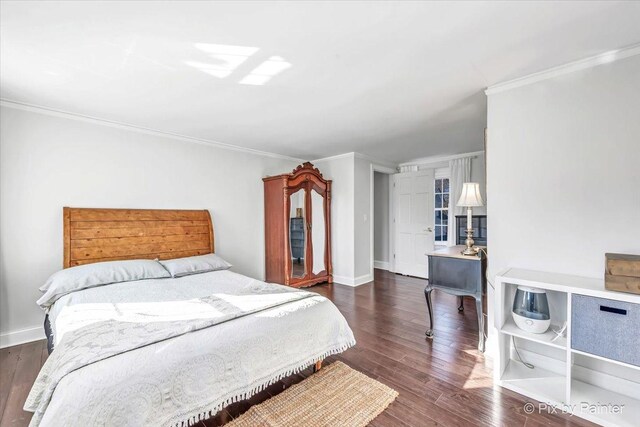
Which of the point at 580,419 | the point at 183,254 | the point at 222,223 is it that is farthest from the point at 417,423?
the point at 222,223

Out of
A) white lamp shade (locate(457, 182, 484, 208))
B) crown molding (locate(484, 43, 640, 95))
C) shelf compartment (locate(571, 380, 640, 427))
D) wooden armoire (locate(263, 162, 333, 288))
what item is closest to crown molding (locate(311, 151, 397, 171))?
wooden armoire (locate(263, 162, 333, 288))

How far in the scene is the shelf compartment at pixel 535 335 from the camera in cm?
173

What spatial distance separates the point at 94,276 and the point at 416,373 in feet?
9.64

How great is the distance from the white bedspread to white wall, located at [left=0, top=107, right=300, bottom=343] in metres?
0.80

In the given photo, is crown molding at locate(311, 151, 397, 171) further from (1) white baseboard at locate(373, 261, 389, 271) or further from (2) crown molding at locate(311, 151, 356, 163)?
(1) white baseboard at locate(373, 261, 389, 271)

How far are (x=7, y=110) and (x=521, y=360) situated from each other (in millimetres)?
5045

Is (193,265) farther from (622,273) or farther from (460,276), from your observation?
(622,273)

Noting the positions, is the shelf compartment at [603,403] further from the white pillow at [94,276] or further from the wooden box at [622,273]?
the white pillow at [94,276]

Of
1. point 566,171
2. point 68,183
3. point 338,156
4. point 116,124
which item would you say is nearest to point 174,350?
point 68,183

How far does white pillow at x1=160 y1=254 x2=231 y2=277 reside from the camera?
2965 mm

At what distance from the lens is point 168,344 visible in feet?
4.68

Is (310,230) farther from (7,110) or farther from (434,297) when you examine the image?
(7,110)

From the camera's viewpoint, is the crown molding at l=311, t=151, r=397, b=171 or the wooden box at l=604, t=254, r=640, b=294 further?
the crown molding at l=311, t=151, r=397, b=171

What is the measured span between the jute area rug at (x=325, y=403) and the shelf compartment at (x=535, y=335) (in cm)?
93
